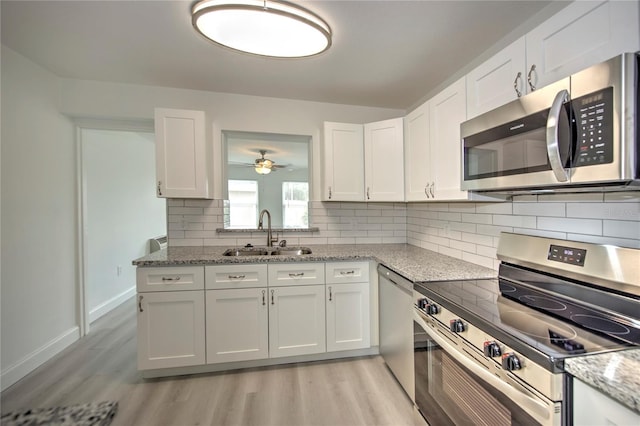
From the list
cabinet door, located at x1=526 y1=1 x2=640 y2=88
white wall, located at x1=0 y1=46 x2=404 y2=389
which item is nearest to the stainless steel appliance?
cabinet door, located at x1=526 y1=1 x2=640 y2=88

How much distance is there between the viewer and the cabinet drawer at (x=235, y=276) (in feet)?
6.94

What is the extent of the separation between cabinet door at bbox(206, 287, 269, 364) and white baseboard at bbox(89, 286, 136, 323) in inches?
78.4

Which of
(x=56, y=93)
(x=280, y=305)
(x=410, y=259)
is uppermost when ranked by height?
(x=56, y=93)

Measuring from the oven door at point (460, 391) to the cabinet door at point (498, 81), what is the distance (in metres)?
→ 1.14

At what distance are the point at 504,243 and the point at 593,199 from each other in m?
0.48

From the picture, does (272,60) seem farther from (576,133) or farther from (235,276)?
(576,133)

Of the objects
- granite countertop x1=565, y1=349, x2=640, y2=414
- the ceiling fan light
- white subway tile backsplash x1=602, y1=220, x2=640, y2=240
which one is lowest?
granite countertop x1=565, y1=349, x2=640, y2=414

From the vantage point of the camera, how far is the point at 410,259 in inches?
85.5

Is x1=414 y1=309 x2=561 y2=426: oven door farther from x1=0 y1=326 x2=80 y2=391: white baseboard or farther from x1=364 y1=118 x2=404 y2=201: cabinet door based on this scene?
x1=0 y1=326 x2=80 y2=391: white baseboard

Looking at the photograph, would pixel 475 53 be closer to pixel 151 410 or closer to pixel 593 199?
pixel 593 199

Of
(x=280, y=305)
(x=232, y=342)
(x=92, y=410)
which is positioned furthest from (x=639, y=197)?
(x=92, y=410)

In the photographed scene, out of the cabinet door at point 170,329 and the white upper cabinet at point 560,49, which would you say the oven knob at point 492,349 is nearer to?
the white upper cabinet at point 560,49

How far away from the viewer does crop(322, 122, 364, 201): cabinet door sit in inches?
104

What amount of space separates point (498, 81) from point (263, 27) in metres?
1.24
